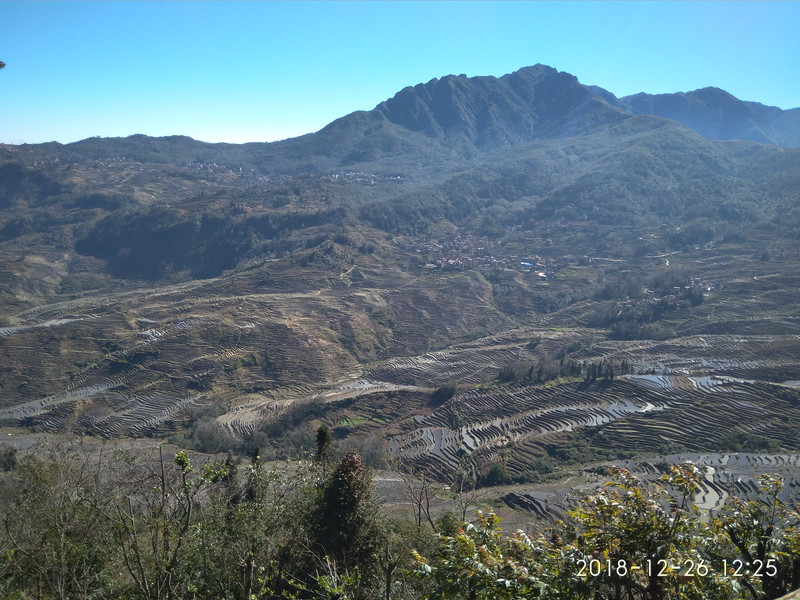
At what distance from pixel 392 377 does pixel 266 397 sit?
1192 cm

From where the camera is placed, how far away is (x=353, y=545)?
12445 mm

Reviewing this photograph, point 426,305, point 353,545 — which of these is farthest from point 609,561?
point 426,305

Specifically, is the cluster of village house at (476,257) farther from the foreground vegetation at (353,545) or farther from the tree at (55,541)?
the tree at (55,541)

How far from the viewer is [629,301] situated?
2506 inches

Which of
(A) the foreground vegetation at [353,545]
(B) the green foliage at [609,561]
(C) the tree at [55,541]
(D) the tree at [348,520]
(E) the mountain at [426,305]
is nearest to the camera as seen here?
(B) the green foliage at [609,561]

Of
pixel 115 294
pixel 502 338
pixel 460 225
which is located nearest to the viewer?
pixel 502 338

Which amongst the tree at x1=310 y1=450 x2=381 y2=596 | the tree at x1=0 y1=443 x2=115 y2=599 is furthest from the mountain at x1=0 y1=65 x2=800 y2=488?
the tree at x1=0 y1=443 x2=115 y2=599

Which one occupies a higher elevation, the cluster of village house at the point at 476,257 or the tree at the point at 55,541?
the cluster of village house at the point at 476,257

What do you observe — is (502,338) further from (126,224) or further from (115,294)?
(126,224)

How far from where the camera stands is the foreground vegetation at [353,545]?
4578 mm

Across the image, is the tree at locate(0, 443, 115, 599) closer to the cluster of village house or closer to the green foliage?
the green foliage

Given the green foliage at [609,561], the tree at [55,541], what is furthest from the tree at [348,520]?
the green foliage at [609,561]

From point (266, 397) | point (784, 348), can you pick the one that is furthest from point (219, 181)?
point (784, 348)

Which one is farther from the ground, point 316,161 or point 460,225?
point 316,161
